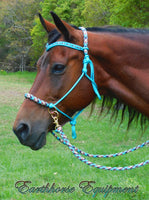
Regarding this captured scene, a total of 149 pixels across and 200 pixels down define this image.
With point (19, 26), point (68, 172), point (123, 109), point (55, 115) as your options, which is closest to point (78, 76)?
point (55, 115)

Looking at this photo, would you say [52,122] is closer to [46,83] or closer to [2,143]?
[46,83]

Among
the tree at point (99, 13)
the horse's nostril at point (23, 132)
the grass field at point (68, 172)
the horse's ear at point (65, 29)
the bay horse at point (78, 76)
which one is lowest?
the grass field at point (68, 172)

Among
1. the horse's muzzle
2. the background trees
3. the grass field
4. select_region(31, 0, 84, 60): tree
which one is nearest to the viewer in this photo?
the horse's muzzle

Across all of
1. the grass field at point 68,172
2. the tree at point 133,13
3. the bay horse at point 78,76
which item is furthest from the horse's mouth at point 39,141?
the tree at point 133,13

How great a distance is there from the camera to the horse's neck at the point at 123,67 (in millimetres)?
2375

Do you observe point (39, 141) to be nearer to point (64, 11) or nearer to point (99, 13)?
point (99, 13)

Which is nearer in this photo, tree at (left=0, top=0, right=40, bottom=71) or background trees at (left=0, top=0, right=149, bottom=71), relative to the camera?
background trees at (left=0, top=0, right=149, bottom=71)

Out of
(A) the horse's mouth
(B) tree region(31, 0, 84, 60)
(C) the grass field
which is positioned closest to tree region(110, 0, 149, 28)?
(C) the grass field

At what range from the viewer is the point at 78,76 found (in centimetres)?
230

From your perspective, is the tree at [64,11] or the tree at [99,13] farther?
the tree at [64,11]

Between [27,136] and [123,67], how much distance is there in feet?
3.71

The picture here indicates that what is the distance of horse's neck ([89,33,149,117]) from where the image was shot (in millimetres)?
2375

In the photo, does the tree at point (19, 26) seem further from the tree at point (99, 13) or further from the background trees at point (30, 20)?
the tree at point (99, 13)

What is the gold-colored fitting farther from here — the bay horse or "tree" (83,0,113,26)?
"tree" (83,0,113,26)
